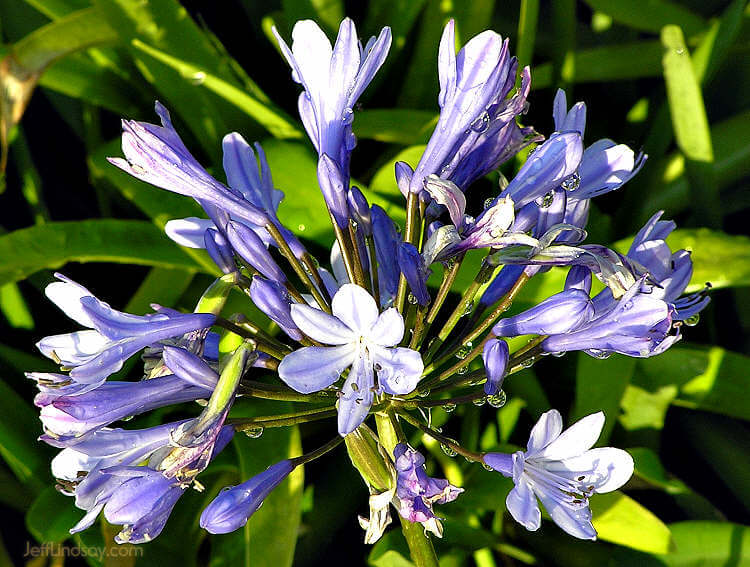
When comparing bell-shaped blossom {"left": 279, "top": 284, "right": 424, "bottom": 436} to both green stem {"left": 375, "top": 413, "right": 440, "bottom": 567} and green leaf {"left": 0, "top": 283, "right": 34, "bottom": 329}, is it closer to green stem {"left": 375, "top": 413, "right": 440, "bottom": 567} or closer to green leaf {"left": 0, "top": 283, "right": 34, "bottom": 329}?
green stem {"left": 375, "top": 413, "right": 440, "bottom": 567}

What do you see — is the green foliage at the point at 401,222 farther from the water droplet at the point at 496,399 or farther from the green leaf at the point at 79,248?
the water droplet at the point at 496,399

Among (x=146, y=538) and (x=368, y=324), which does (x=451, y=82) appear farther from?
(x=146, y=538)

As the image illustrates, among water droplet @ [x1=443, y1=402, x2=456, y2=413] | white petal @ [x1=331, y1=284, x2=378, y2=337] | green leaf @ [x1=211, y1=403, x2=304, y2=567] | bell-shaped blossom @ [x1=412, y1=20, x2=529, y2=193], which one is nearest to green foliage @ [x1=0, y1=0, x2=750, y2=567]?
green leaf @ [x1=211, y1=403, x2=304, y2=567]

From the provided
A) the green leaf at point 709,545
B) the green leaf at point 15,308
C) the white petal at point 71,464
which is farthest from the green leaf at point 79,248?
the green leaf at point 709,545

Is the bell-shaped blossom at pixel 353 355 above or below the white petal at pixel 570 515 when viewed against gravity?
above

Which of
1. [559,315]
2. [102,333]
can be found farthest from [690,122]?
[102,333]

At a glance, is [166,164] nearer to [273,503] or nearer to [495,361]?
[495,361]

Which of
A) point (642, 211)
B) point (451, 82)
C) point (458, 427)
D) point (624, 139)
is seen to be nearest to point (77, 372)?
point (451, 82)
